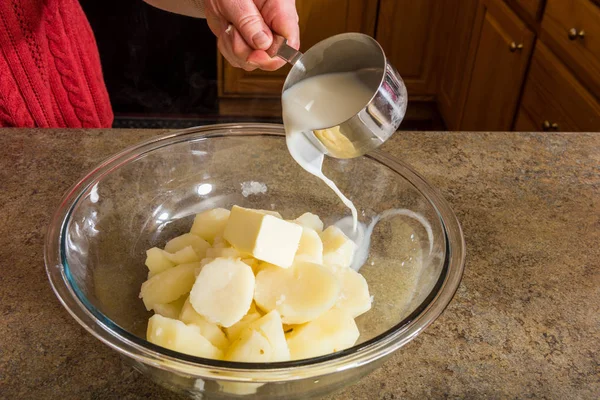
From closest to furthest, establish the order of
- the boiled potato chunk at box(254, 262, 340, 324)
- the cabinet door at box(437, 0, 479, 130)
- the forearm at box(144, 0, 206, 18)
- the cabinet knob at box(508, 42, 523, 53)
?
the boiled potato chunk at box(254, 262, 340, 324), the forearm at box(144, 0, 206, 18), the cabinet knob at box(508, 42, 523, 53), the cabinet door at box(437, 0, 479, 130)

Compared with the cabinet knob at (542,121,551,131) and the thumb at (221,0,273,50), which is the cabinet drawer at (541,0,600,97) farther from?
the thumb at (221,0,273,50)

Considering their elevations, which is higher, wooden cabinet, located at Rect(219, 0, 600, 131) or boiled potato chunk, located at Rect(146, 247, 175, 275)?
boiled potato chunk, located at Rect(146, 247, 175, 275)

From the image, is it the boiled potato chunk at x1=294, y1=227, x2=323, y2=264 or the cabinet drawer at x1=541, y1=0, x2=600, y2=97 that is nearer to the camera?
the boiled potato chunk at x1=294, y1=227, x2=323, y2=264

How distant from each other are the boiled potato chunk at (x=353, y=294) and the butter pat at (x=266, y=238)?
0.07 meters

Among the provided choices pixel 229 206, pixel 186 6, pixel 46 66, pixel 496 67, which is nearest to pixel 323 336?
pixel 229 206

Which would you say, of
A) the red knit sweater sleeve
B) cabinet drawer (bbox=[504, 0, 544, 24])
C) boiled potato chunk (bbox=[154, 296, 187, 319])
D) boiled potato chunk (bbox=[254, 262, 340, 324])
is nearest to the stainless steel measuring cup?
boiled potato chunk (bbox=[254, 262, 340, 324])

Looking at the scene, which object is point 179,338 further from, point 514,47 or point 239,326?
point 514,47

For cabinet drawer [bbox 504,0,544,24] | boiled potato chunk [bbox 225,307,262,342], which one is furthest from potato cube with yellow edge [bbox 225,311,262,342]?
cabinet drawer [bbox 504,0,544,24]

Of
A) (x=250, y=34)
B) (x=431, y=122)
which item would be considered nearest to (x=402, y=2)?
(x=431, y=122)

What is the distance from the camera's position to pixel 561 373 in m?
0.78

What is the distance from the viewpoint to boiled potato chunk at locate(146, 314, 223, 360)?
690 millimetres

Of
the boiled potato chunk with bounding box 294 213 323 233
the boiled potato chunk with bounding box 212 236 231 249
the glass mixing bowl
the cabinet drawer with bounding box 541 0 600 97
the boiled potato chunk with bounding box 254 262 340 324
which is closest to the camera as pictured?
the glass mixing bowl

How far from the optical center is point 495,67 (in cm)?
252

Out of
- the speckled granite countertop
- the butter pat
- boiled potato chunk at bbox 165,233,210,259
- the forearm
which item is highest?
the forearm
